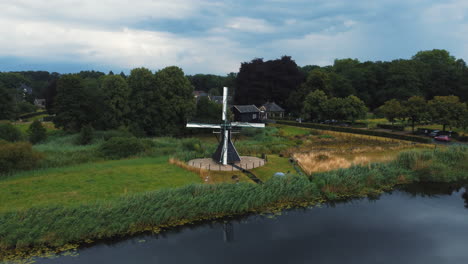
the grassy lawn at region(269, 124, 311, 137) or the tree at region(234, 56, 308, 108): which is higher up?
the tree at region(234, 56, 308, 108)

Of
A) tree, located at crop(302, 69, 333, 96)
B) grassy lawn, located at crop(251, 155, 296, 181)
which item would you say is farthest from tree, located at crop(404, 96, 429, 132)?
grassy lawn, located at crop(251, 155, 296, 181)

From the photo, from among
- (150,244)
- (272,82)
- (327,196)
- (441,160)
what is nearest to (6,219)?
(150,244)

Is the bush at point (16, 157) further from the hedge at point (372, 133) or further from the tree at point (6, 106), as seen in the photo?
the hedge at point (372, 133)

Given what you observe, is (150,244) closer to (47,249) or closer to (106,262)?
(106,262)

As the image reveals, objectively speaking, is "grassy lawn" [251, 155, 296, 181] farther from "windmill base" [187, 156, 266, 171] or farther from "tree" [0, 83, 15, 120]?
"tree" [0, 83, 15, 120]

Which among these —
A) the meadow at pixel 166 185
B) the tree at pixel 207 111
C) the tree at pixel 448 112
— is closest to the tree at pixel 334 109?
the tree at pixel 448 112

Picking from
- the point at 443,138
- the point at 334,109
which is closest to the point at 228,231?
the point at 443,138
